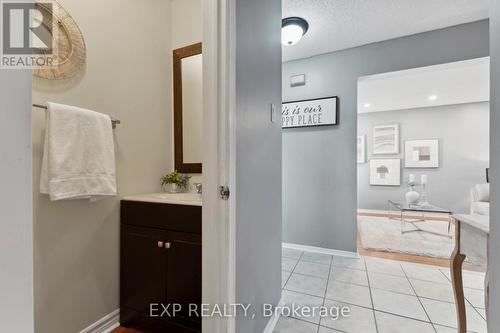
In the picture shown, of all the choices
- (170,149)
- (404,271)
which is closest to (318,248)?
(404,271)

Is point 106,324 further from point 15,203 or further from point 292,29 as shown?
point 292,29

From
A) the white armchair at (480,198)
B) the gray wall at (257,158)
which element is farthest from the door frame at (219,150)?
the white armchair at (480,198)

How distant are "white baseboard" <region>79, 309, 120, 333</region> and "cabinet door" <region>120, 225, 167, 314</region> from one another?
0.29 ft

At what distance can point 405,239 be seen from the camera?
3477 mm

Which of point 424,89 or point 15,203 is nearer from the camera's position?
point 15,203

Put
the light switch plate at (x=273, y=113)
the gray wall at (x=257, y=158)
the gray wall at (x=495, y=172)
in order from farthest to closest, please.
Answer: the light switch plate at (x=273, y=113)
the gray wall at (x=257, y=158)
the gray wall at (x=495, y=172)

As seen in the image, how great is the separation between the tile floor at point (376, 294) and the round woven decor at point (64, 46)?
6.84ft

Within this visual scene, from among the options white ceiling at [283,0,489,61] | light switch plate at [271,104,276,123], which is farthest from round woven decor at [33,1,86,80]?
white ceiling at [283,0,489,61]

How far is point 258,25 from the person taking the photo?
136 centimetres

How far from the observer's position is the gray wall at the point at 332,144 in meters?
2.61

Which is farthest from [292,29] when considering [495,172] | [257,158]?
[495,172]

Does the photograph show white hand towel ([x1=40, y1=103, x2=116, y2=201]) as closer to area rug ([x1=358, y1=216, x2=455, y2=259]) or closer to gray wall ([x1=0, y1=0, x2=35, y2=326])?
gray wall ([x1=0, y1=0, x2=35, y2=326])

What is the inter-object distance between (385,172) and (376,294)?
4.39 meters

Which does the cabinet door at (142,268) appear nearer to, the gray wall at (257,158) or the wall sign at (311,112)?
the gray wall at (257,158)
